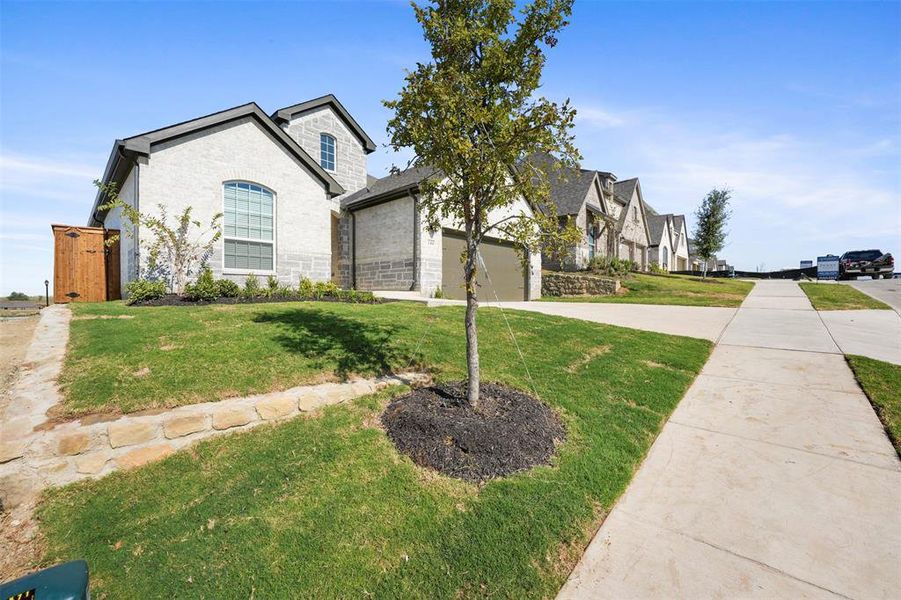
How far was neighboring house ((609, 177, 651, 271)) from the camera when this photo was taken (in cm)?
2838

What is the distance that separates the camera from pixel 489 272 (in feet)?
51.4

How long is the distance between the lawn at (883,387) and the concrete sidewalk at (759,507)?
13 centimetres

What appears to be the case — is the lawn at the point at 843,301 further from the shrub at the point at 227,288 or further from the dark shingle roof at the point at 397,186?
the shrub at the point at 227,288

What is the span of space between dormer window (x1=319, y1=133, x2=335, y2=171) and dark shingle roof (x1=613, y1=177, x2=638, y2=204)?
21.3 meters

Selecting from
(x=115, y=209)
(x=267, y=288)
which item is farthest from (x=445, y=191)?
(x=115, y=209)

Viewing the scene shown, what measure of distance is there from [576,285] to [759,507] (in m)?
17.8

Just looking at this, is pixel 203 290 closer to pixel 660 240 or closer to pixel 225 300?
pixel 225 300

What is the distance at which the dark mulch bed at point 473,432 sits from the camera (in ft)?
11.7

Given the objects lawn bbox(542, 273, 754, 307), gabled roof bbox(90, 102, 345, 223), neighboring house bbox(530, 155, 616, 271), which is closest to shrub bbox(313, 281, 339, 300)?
gabled roof bbox(90, 102, 345, 223)

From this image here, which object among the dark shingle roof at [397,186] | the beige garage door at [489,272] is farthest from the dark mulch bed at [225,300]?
the dark shingle roof at [397,186]

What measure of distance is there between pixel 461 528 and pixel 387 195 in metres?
12.9

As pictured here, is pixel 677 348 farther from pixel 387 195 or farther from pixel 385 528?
pixel 387 195

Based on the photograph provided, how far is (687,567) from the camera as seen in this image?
2.58 m

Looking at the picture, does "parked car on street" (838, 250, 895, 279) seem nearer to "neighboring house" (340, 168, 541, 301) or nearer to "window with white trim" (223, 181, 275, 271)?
"neighboring house" (340, 168, 541, 301)
